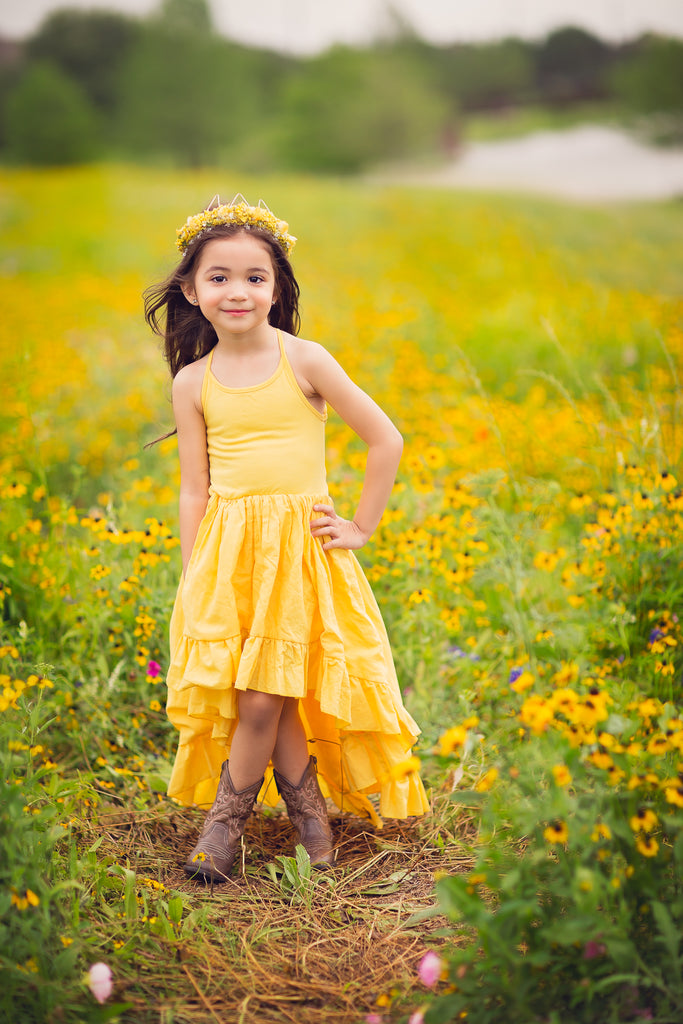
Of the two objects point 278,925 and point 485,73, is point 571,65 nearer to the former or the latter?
point 485,73

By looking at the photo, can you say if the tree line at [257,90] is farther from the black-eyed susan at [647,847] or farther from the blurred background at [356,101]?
the black-eyed susan at [647,847]

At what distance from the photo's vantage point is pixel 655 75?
1081 centimetres

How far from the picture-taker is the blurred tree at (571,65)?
38.9 feet

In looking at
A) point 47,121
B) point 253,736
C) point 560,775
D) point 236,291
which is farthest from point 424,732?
point 47,121

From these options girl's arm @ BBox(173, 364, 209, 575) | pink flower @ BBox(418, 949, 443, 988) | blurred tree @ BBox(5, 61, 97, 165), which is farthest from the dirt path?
pink flower @ BBox(418, 949, 443, 988)

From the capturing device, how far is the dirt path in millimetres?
10477

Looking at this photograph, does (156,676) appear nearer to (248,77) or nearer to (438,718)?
(438,718)

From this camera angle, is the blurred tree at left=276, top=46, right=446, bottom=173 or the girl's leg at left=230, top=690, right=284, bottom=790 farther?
the blurred tree at left=276, top=46, right=446, bottom=173

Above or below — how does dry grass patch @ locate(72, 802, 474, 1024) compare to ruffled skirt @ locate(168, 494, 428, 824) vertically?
below

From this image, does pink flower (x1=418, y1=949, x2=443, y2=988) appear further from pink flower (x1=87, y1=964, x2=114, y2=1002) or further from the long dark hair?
the long dark hair

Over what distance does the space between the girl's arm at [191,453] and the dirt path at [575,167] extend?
31.6 feet

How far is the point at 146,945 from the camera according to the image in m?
1.64

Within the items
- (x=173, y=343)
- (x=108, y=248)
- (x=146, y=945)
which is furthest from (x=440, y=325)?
(x=108, y=248)

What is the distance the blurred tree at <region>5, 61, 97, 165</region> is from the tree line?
0.03 metres
